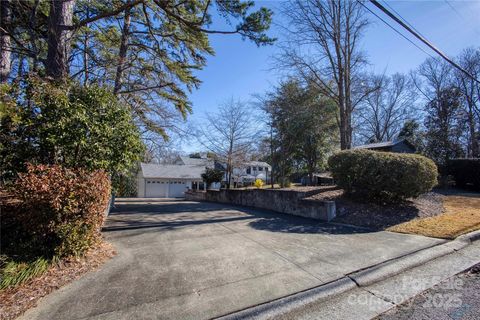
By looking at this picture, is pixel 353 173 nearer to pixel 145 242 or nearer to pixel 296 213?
pixel 296 213

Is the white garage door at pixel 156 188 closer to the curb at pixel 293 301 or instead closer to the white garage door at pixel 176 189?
the white garage door at pixel 176 189

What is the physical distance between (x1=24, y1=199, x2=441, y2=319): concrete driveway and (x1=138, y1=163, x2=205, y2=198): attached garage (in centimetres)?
2706

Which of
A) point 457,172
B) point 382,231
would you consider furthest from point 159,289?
point 457,172

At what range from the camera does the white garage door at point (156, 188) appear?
32.8 meters

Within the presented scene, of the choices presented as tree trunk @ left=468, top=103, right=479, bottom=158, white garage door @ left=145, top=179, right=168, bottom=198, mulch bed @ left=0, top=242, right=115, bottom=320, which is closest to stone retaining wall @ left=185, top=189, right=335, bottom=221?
mulch bed @ left=0, top=242, right=115, bottom=320

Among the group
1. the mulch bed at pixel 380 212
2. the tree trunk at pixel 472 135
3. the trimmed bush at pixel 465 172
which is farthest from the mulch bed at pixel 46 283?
the tree trunk at pixel 472 135

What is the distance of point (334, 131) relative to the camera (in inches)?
921

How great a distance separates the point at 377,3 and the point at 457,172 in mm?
16858

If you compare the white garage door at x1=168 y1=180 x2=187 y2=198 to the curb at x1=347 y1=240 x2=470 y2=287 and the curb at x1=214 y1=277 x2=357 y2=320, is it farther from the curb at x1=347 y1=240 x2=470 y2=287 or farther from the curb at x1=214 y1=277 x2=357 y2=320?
the curb at x1=214 y1=277 x2=357 y2=320

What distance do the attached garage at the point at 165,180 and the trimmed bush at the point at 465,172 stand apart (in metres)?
27.2

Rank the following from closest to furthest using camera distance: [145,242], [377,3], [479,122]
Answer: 1. [377,3]
2. [145,242]
3. [479,122]

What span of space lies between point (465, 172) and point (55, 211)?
67.9 feet

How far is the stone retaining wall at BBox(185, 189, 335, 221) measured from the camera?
8023 millimetres
